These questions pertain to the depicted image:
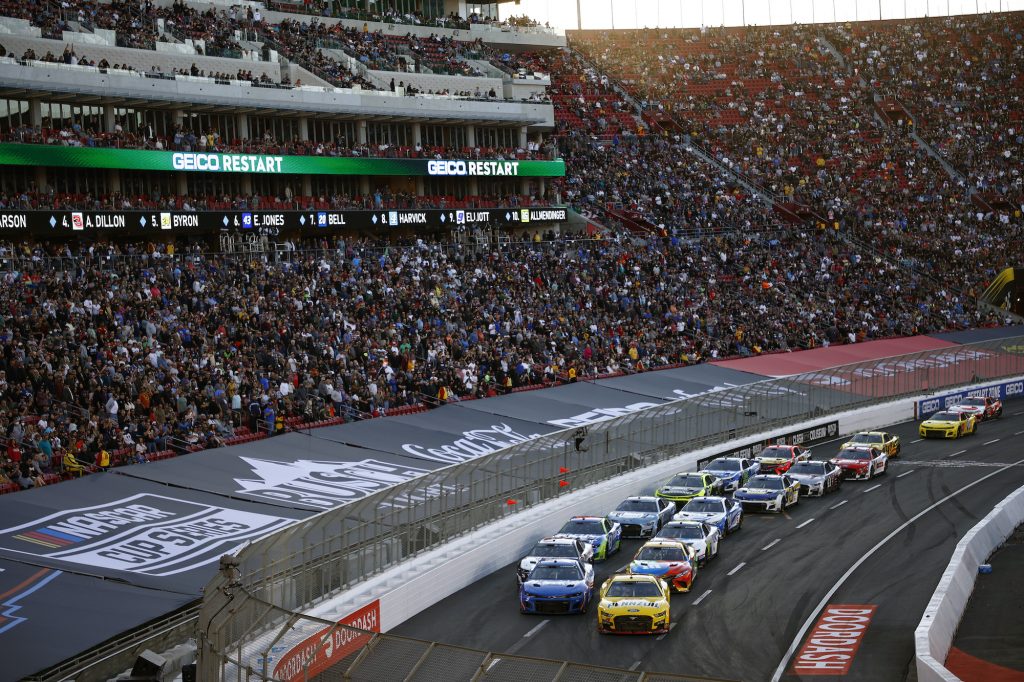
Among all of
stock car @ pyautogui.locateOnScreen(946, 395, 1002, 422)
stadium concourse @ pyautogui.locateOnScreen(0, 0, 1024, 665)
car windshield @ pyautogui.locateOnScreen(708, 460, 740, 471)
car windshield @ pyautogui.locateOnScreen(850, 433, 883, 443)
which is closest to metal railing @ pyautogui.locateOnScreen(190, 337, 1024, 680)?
car windshield @ pyautogui.locateOnScreen(708, 460, 740, 471)

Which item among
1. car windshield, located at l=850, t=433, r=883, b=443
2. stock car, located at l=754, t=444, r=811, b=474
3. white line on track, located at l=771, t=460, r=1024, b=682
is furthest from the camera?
car windshield, located at l=850, t=433, r=883, b=443

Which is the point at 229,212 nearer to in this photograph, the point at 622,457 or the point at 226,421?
the point at 226,421

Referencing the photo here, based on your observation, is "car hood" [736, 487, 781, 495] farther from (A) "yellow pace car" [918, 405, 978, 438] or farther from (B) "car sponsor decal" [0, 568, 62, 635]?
(B) "car sponsor decal" [0, 568, 62, 635]

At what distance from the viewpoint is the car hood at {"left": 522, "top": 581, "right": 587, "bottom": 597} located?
25.5 meters

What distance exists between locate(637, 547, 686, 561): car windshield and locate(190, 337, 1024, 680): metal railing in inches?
162

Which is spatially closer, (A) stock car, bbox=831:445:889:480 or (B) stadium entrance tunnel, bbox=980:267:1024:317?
(A) stock car, bbox=831:445:889:480

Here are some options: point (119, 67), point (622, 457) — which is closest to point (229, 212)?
point (119, 67)

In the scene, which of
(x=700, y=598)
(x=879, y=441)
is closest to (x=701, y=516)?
(x=700, y=598)

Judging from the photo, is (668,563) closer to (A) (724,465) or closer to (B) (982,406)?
(A) (724,465)

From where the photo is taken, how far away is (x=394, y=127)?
60.0m

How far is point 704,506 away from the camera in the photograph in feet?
106

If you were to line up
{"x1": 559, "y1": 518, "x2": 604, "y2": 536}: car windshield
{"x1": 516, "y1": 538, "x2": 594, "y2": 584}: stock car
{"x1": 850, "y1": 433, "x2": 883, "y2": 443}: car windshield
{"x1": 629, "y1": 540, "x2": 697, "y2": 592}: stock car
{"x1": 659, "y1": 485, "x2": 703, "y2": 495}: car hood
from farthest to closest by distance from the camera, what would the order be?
{"x1": 850, "y1": 433, "x2": 883, "y2": 443}: car windshield, {"x1": 659, "y1": 485, "x2": 703, "y2": 495}: car hood, {"x1": 559, "y1": 518, "x2": 604, "y2": 536}: car windshield, {"x1": 516, "y1": 538, "x2": 594, "y2": 584}: stock car, {"x1": 629, "y1": 540, "x2": 697, "y2": 592}: stock car

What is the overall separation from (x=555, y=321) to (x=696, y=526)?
74.9ft

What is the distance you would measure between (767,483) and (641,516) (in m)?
5.00
